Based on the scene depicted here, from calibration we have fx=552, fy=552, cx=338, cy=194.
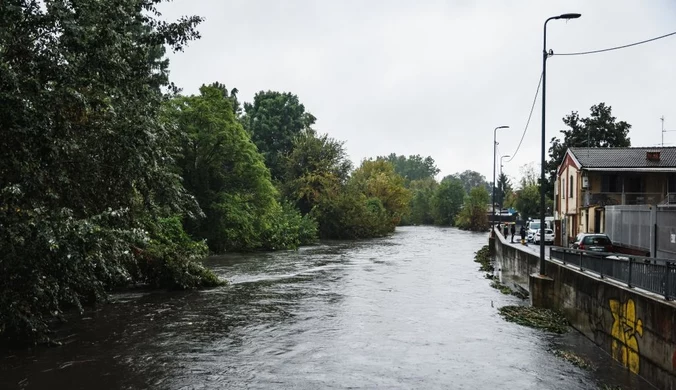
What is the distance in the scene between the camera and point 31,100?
11.3m

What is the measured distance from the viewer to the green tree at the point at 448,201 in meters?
114

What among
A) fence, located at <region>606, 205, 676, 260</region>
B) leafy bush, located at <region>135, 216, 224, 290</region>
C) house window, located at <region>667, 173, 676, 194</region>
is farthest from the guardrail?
house window, located at <region>667, 173, 676, 194</region>

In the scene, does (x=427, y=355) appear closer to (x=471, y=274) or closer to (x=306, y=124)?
(x=471, y=274)

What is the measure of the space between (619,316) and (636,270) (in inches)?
41.8

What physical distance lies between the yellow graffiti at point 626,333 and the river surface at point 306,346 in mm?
283

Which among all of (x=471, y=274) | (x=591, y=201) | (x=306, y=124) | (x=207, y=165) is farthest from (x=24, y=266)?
(x=306, y=124)

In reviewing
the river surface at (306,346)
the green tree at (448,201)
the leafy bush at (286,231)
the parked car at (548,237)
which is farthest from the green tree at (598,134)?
the green tree at (448,201)

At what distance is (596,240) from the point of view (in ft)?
88.3

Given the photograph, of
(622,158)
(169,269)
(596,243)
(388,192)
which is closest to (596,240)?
(596,243)

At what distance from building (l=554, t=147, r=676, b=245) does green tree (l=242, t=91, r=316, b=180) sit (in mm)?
37450

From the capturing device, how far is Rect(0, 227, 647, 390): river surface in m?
10.6

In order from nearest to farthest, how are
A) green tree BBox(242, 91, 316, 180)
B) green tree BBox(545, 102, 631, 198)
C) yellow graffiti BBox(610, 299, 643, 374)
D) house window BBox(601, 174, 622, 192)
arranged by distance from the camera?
yellow graffiti BBox(610, 299, 643, 374)
house window BBox(601, 174, 622, 192)
green tree BBox(545, 102, 631, 198)
green tree BBox(242, 91, 316, 180)

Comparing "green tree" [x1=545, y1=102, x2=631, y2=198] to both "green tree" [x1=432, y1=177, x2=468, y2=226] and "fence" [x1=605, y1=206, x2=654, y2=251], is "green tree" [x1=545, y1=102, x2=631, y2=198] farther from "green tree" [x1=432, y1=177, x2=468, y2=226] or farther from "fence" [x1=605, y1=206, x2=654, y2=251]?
"green tree" [x1=432, y1=177, x2=468, y2=226]

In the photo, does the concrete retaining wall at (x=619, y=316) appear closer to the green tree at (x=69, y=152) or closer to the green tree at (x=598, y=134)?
the green tree at (x=69, y=152)
